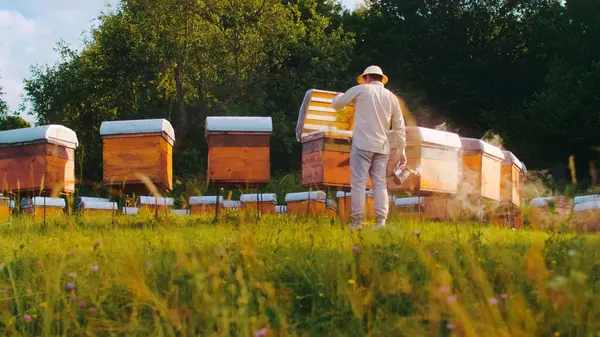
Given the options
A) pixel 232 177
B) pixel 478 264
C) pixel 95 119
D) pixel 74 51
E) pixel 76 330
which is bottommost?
pixel 76 330

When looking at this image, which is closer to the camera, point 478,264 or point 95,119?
point 478,264

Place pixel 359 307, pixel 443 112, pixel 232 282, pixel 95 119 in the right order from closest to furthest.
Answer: pixel 359 307 → pixel 232 282 → pixel 95 119 → pixel 443 112

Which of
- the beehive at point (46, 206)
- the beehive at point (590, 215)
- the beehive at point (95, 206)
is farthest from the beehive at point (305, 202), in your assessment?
the beehive at point (590, 215)

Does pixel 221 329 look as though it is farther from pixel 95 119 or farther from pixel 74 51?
pixel 74 51

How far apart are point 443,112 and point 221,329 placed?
119 feet

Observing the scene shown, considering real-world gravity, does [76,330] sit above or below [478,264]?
below

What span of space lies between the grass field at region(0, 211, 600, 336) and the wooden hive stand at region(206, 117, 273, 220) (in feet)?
15.9

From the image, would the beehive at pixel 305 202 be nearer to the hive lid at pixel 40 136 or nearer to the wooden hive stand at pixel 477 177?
the wooden hive stand at pixel 477 177

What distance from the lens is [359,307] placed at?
16.7 feet

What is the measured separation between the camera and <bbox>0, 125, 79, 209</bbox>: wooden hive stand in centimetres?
1209

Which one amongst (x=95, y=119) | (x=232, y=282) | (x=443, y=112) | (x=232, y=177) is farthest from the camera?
(x=443, y=112)

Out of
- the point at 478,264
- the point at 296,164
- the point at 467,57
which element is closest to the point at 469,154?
the point at 478,264

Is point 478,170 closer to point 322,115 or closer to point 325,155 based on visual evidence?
point 322,115

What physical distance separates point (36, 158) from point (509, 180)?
28.4ft
